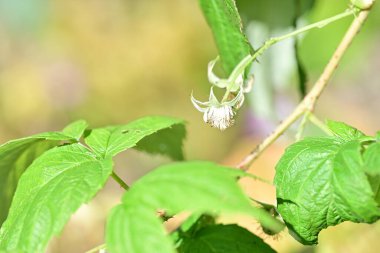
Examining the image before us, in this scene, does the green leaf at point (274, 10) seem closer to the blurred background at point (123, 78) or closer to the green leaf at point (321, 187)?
the green leaf at point (321, 187)

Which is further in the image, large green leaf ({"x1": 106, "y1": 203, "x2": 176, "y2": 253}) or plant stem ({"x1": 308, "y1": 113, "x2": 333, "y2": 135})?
plant stem ({"x1": 308, "y1": 113, "x2": 333, "y2": 135})

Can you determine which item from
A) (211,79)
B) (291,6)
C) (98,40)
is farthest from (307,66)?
(98,40)

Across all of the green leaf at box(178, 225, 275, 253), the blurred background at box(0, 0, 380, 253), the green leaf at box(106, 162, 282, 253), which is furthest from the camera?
the blurred background at box(0, 0, 380, 253)

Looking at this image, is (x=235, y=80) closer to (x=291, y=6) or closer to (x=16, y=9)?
(x=291, y=6)

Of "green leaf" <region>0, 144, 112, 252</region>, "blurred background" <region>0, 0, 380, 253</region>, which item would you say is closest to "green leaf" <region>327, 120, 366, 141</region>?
"green leaf" <region>0, 144, 112, 252</region>

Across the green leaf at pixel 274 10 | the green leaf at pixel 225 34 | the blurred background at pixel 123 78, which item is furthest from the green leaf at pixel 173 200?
the blurred background at pixel 123 78

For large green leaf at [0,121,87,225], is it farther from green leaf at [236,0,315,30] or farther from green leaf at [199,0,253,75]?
green leaf at [236,0,315,30]

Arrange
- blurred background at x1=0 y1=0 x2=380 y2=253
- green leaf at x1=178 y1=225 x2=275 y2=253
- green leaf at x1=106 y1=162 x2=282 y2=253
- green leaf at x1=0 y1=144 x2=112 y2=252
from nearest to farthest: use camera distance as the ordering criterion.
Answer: green leaf at x1=106 y1=162 x2=282 y2=253 → green leaf at x1=0 y1=144 x2=112 y2=252 → green leaf at x1=178 y1=225 x2=275 y2=253 → blurred background at x1=0 y1=0 x2=380 y2=253
